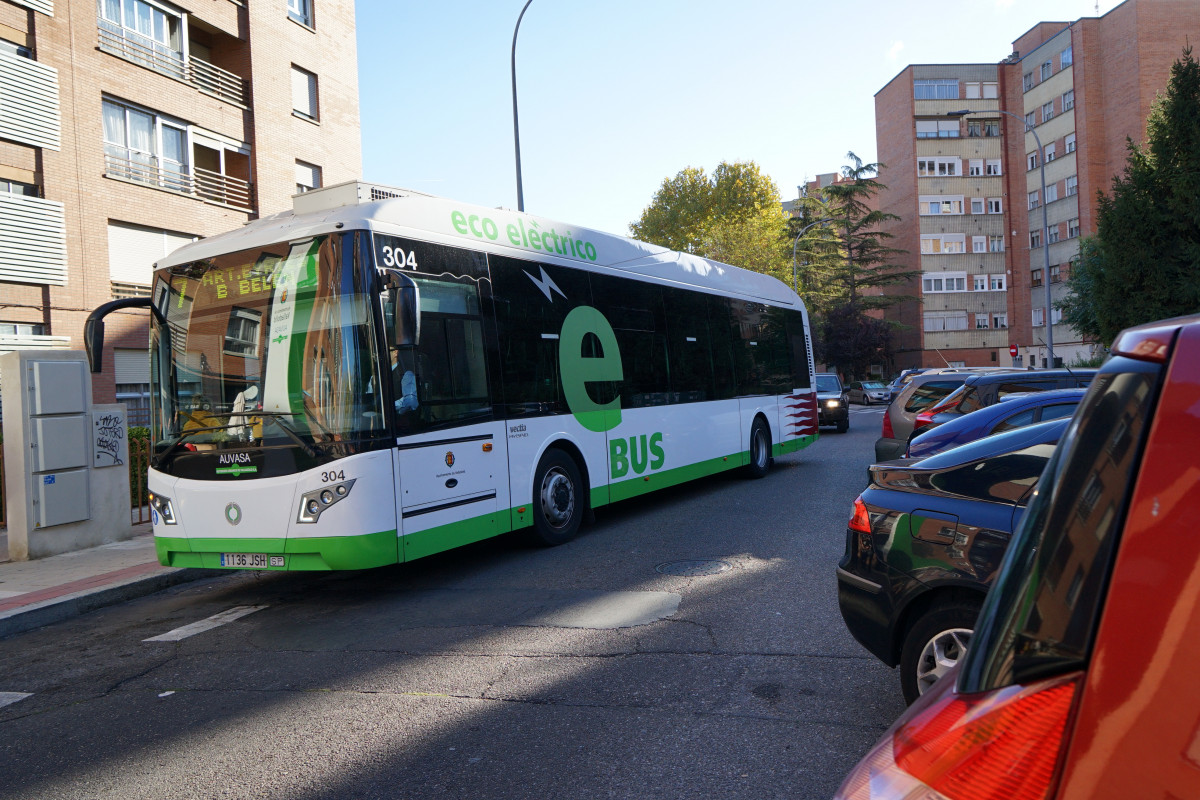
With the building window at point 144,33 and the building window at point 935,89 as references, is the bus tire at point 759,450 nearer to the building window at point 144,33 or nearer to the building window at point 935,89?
the building window at point 144,33

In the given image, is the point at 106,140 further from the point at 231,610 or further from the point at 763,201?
the point at 763,201

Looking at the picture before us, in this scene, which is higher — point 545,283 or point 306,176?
point 306,176

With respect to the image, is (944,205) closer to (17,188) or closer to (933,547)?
(17,188)

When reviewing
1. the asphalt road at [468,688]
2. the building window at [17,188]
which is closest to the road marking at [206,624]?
the asphalt road at [468,688]

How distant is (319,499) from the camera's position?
22.1 feet

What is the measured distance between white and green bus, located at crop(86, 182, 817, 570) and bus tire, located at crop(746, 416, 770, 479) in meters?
4.90

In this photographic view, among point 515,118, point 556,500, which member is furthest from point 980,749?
point 515,118

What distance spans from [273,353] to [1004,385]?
7881 millimetres

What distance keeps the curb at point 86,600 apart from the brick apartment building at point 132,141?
11.6 metres

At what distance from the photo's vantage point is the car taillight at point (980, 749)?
1253 mm

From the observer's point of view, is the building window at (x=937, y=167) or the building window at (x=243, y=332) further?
the building window at (x=937, y=167)

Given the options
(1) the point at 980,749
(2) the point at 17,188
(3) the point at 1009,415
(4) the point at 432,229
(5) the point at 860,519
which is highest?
(2) the point at 17,188

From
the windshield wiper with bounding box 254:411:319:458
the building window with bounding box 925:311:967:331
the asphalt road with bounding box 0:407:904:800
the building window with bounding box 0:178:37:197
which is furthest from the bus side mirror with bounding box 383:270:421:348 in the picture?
the building window with bounding box 925:311:967:331

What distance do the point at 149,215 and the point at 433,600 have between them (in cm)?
1707
